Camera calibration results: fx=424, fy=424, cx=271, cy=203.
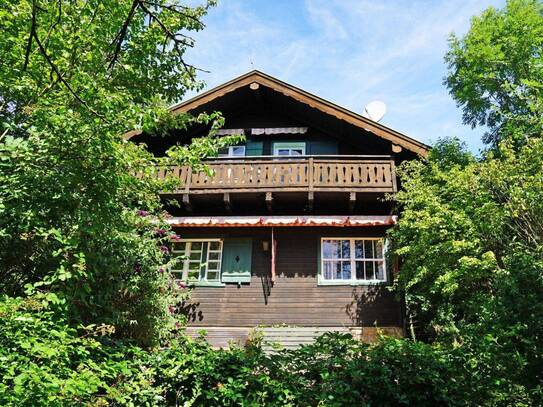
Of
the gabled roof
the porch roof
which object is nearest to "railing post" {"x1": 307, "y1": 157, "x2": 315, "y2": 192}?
the porch roof

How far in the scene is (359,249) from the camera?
42.4ft

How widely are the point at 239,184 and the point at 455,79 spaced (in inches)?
500

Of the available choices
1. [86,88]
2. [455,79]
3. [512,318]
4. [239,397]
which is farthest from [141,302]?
[455,79]

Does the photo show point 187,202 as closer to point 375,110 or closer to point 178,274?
point 178,274

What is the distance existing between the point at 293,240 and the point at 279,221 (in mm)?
1201

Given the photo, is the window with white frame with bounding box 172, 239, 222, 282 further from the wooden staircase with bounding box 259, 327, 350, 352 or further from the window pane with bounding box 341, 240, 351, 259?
the window pane with bounding box 341, 240, 351, 259

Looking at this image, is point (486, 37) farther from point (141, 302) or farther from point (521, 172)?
point (141, 302)

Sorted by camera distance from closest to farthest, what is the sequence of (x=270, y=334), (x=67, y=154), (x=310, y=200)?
(x=67, y=154) < (x=270, y=334) < (x=310, y=200)

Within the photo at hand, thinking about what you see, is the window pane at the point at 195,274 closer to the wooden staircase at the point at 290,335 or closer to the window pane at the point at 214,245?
the window pane at the point at 214,245

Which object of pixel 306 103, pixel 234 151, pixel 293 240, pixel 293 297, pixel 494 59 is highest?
pixel 494 59

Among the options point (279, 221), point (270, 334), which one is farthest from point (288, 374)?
point (279, 221)

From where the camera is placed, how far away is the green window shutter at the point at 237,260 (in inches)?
506

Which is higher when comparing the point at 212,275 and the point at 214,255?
the point at 214,255

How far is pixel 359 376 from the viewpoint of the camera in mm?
5180
